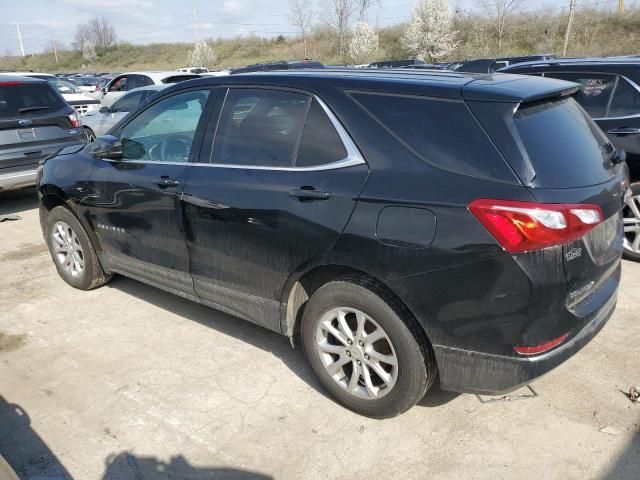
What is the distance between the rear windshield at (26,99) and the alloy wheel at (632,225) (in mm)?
7469

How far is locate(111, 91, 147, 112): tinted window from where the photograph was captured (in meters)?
10.1

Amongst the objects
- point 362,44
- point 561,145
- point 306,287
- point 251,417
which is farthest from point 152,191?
point 362,44

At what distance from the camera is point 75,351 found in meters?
3.77

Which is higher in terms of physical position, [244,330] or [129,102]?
[129,102]

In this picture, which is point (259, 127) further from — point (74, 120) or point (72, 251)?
point (74, 120)

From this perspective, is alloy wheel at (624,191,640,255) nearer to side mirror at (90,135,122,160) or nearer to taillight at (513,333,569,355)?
taillight at (513,333,569,355)

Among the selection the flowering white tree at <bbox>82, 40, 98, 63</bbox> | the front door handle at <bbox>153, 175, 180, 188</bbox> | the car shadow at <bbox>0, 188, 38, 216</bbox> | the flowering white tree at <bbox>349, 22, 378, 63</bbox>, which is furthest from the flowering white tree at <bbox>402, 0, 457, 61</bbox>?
the flowering white tree at <bbox>82, 40, 98, 63</bbox>

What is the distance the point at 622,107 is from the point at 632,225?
1111mm

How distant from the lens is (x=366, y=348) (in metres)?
2.78

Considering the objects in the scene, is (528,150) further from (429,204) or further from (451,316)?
(451,316)

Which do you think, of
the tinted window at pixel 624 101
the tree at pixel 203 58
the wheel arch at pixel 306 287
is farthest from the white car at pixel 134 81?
the tree at pixel 203 58

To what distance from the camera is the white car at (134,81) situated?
12367 millimetres

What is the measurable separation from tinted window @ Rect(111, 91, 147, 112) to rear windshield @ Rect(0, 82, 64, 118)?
226 cm

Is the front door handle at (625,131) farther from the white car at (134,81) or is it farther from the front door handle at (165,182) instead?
the white car at (134,81)
